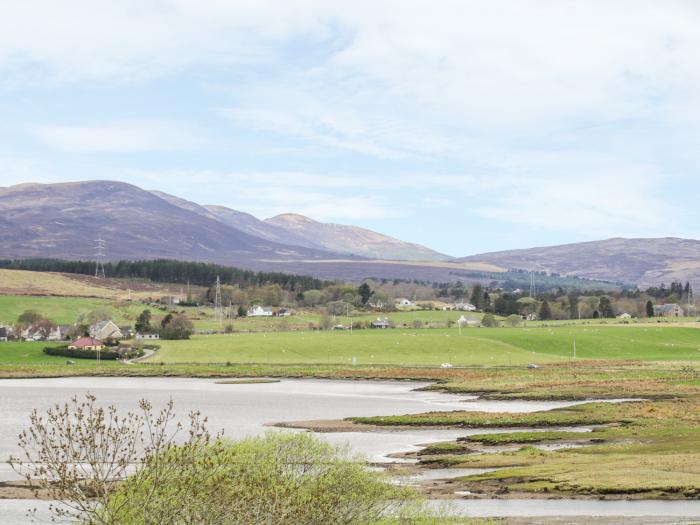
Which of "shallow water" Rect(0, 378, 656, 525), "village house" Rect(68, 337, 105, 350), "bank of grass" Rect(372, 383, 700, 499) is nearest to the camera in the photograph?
"bank of grass" Rect(372, 383, 700, 499)

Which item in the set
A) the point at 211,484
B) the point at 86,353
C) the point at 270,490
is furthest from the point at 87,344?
the point at 211,484

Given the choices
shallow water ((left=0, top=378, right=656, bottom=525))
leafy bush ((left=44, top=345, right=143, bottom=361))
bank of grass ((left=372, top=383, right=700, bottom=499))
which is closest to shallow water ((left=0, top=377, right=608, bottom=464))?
shallow water ((left=0, top=378, right=656, bottom=525))

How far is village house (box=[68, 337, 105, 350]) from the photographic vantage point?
177 m

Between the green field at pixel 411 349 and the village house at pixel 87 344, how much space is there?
11.0 meters

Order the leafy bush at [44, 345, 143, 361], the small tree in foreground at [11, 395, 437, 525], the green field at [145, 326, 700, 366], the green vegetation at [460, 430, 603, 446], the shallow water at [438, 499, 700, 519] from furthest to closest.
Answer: the green field at [145, 326, 700, 366]
the leafy bush at [44, 345, 143, 361]
the green vegetation at [460, 430, 603, 446]
the shallow water at [438, 499, 700, 519]
the small tree in foreground at [11, 395, 437, 525]

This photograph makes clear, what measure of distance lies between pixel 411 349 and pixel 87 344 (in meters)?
56.6

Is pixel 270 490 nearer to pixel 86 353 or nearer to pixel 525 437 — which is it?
pixel 525 437

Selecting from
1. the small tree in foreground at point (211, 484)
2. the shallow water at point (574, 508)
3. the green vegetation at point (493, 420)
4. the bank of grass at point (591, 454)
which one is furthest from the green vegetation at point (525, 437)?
the small tree in foreground at point (211, 484)

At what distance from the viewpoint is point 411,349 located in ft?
598

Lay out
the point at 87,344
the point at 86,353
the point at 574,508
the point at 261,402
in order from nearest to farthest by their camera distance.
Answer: the point at 574,508, the point at 261,402, the point at 86,353, the point at 87,344

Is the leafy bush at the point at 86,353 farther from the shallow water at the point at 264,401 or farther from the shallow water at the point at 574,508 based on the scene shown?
the shallow water at the point at 574,508

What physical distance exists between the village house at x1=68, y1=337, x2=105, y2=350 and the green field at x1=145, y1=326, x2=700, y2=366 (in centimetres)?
1096

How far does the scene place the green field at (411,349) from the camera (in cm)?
17200

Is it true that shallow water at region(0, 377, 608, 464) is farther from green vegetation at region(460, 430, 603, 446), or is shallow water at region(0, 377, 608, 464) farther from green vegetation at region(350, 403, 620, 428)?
green vegetation at region(350, 403, 620, 428)
